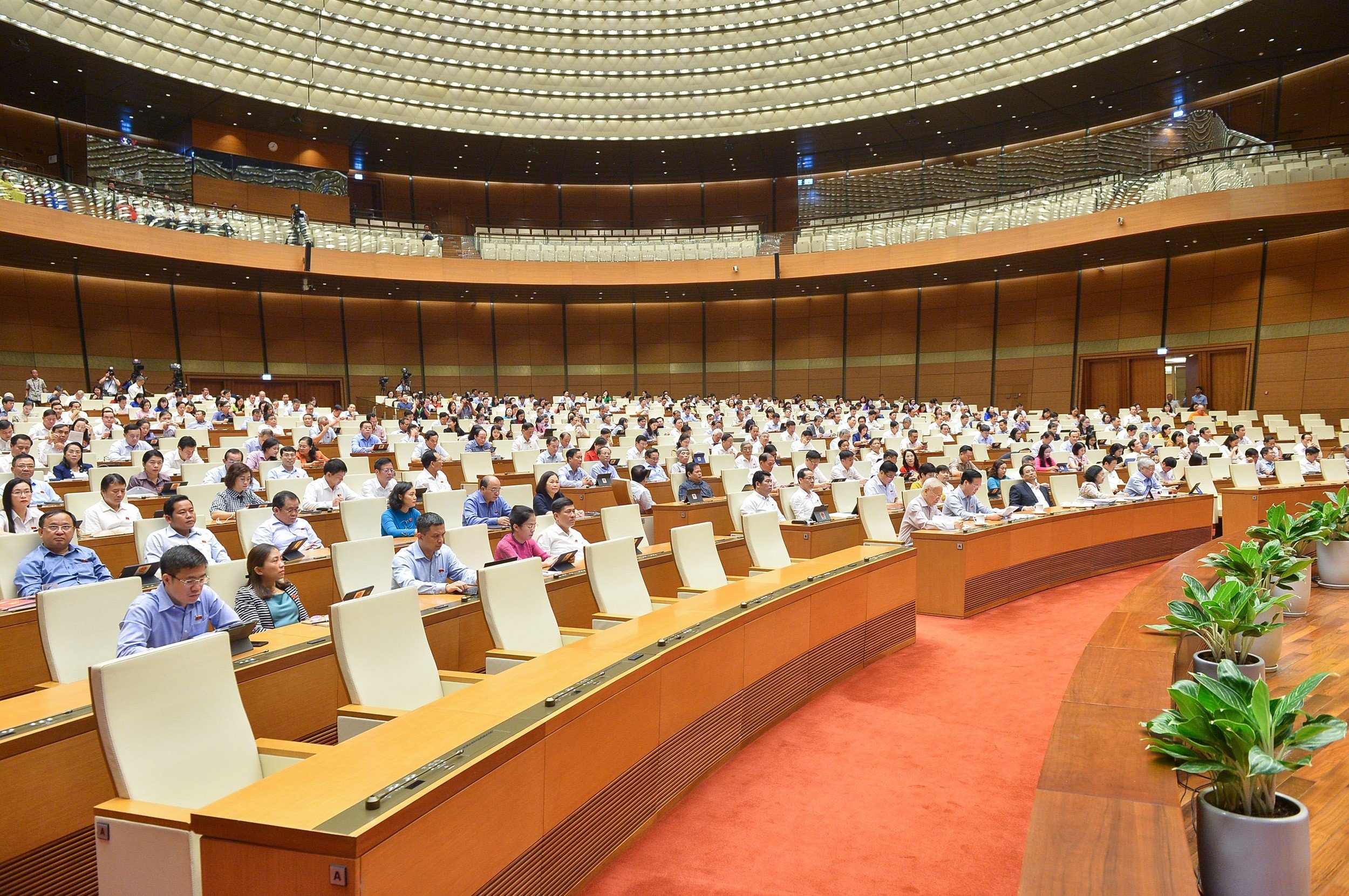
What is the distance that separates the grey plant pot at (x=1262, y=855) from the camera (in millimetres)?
1680

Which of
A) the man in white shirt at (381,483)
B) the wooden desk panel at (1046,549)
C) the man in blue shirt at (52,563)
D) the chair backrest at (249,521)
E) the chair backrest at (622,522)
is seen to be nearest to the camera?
the man in blue shirt at (52,563)

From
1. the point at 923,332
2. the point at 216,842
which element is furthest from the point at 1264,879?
the point at 923,332

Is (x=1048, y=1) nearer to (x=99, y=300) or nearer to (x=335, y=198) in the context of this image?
(x=335, y=198)

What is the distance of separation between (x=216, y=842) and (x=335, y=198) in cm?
2224

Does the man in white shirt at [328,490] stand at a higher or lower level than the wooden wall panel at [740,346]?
lower

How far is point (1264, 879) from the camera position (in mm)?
1690

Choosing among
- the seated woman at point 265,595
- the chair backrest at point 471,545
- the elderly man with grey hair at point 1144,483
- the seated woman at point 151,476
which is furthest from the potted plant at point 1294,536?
the seated woman at point 151,476

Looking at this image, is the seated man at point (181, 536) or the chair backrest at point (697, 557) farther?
the chair backrest at point (697, 557)

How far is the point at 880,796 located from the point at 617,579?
6.03ft

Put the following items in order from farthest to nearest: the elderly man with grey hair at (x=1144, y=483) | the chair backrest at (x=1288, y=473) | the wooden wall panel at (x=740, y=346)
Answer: the wooden wall panel at (x=740, y=346) < the chair backrest at (x=1288, y=473) < the elderly man with grey hair at (x=1144, y=483)

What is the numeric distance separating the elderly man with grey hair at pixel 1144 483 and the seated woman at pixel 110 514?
938 cm

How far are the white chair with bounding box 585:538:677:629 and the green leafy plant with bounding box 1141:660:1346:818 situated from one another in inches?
109

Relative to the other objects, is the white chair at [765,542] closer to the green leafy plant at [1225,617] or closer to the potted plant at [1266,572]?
the potted plant at [1266,572]

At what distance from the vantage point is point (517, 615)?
3920 millimetres
